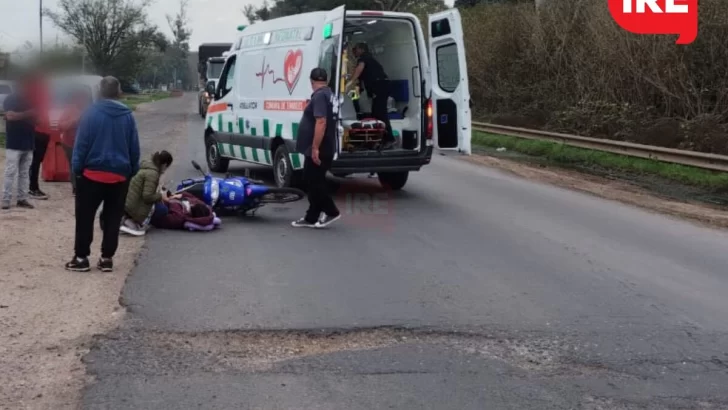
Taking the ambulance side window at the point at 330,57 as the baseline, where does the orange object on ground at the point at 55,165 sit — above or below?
below

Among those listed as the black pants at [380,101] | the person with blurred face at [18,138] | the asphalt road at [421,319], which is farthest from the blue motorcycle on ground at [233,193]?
the black pants at [380,101]

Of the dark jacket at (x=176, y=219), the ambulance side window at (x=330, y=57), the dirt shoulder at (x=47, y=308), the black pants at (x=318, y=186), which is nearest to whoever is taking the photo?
the dirt shoulder at (x=47, y=308)

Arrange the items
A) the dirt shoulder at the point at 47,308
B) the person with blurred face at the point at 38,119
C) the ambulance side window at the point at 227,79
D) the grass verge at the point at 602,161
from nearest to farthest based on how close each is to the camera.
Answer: the dirt shoulder at the point at 47,308
the person with blurred face at the point at 38,119
the ambulance side window at the point at 227,79
the grass verge at the point at 602,161

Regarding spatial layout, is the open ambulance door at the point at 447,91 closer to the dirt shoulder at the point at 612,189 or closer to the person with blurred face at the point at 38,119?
the dirt shoulder at the point at 612,189

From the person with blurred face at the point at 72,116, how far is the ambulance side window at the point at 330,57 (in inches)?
120

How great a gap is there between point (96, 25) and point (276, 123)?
34036 mm

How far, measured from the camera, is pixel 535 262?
321 inches

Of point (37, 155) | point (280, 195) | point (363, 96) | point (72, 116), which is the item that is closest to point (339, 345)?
point (280, 195)

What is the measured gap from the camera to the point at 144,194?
8641 mm

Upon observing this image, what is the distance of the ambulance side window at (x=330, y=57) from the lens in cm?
1085

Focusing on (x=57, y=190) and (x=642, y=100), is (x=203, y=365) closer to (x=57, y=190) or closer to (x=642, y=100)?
(x=57, y=190)

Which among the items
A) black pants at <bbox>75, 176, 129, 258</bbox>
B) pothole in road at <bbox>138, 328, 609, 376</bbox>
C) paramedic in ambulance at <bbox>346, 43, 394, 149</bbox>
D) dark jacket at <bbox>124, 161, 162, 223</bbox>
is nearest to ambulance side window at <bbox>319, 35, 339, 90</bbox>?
paramedic in ambulance at <bbox>346, 43, 394, 149</bbox>

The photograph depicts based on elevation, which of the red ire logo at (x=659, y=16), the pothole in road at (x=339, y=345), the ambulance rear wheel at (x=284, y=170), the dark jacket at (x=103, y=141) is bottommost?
the pothole in road at (x=339, y=345)

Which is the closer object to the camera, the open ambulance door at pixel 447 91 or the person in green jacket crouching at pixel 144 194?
the person in green jacket crouching at pixel 144 194
